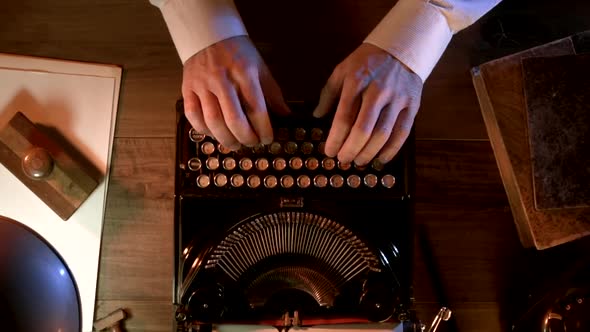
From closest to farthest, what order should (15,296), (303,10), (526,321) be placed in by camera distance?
(15,296)
(526,321)
(303,10)

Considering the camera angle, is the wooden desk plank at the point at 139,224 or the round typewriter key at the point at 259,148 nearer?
the round typewriter key at the point at 259,148

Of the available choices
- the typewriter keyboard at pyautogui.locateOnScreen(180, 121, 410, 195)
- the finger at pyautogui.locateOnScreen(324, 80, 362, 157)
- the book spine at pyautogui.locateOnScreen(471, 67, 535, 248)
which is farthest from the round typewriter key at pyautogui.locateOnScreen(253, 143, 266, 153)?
the book spine at pyautogui.locateOnScreen(471, 67, 535, 248)

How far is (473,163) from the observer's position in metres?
0.97

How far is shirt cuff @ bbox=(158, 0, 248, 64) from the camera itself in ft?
2.45

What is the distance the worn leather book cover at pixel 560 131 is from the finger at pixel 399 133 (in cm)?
29

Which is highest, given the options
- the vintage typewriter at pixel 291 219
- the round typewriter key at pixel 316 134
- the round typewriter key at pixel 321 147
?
the round typewriter key at pixel 316 134

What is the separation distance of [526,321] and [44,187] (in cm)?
82

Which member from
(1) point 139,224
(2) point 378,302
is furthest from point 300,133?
(1) point 139,224

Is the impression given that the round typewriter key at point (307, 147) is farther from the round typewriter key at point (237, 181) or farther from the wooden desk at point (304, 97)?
the wooden desk at point (304, 97)

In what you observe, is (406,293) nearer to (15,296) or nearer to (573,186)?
(573,186)

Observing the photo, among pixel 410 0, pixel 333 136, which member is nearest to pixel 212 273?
pixel 333 136

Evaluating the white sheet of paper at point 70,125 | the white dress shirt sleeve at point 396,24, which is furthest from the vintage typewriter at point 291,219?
the white sheet of paper at point 70,125

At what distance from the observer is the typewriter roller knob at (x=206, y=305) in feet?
2.42

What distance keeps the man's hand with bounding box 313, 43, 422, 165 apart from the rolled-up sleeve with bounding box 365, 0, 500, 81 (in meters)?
0.01
